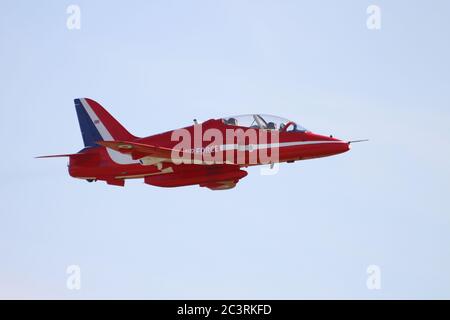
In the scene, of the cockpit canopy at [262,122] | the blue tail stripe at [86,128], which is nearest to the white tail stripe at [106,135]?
the blue tail stripe at [86,128]

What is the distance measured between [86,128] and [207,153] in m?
6.88

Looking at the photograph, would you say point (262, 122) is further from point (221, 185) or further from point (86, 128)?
point (86, 128)

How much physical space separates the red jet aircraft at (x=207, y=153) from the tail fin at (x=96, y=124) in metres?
1.25

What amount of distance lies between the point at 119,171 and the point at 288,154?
732 cm

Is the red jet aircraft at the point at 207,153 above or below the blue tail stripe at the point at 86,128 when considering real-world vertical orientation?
below

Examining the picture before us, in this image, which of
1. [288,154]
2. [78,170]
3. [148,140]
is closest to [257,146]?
[288,154]

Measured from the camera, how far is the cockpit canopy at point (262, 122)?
37906 millimetres

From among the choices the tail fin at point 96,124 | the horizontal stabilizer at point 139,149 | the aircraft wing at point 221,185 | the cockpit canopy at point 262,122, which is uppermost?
the tail fin at point 96,124

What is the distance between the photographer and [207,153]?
3756 cm

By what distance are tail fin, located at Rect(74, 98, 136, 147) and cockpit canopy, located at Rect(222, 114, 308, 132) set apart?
17.7 ft

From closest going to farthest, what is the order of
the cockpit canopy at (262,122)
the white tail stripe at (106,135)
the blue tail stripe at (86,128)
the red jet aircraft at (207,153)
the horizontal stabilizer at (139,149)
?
the horizontal stabilizer at (139,149) → the red jet aircraft at (207,153) → the cockpit canopy at (262,122) → the white tail stripe at (106,135) → the blue tail stripe at (86,128)

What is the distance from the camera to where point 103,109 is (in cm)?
4200

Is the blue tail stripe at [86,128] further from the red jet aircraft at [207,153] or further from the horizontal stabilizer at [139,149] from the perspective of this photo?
the horizontal stabilizer at [139,149]
